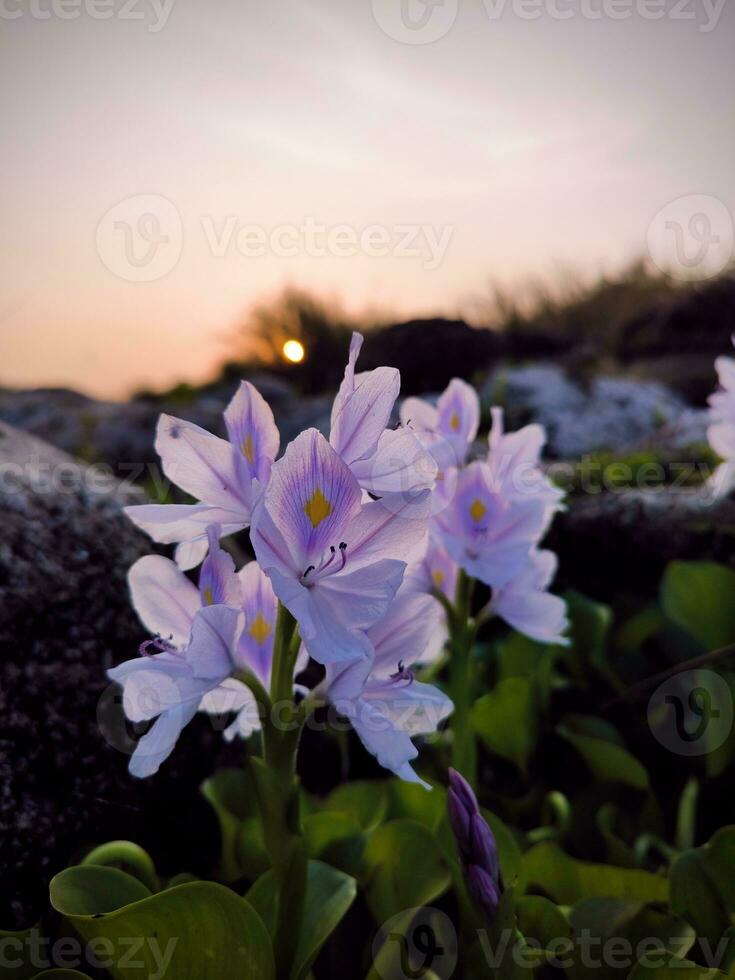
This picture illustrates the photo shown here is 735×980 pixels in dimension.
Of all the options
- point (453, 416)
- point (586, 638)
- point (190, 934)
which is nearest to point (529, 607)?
point (453, 416)

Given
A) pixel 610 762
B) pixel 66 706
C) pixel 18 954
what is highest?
pixel 66 706

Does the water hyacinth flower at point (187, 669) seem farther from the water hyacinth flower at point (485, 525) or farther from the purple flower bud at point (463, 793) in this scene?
the water hyacinth flower at point (485, 525)

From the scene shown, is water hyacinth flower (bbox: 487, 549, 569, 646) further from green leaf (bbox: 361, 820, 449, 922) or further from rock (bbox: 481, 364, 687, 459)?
rock (bbox: 481, 364, 687, 459)

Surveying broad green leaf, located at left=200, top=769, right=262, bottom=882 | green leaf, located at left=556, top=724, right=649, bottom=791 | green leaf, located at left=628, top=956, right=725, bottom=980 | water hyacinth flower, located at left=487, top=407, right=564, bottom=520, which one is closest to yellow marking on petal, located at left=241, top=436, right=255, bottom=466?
water hyacinth flower, located at left=487, top=407, right=564, bottom=520

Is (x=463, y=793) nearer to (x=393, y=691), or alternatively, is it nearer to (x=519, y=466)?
(x=393, y=691)

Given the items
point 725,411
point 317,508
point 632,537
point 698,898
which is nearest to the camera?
point 317,508

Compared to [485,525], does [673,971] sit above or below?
below

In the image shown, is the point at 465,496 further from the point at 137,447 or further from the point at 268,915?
the point at 137,447

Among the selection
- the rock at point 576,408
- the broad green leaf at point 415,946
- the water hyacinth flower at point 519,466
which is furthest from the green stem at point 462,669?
the rock at point 576,408
